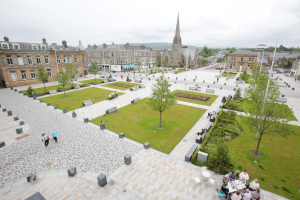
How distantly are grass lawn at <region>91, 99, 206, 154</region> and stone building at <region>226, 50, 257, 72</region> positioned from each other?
53929 mm

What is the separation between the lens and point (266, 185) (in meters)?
9.70

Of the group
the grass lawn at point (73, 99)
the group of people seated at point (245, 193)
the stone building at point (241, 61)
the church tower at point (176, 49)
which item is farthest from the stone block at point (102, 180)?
the church tower at point (176, 49)

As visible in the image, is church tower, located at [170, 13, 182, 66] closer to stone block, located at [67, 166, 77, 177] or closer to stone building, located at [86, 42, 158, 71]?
stone building, located at [86, 42, 158, 71]

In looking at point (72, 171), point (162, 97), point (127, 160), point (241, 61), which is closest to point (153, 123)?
point (162, 97)

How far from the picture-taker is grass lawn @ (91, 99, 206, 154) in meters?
14.8

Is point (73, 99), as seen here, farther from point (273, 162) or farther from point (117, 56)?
point (117, 56)

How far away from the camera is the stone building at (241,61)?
2415 inches

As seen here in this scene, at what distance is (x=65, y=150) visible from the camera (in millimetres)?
13102

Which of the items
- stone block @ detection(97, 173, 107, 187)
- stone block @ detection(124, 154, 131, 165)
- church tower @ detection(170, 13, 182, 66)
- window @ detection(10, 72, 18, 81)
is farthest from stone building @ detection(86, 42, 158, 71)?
stone block @ detection(97, 173, 107, 187)

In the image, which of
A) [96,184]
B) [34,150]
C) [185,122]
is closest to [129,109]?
[185,122]

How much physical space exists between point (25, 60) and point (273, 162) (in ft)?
163

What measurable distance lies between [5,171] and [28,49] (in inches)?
1470

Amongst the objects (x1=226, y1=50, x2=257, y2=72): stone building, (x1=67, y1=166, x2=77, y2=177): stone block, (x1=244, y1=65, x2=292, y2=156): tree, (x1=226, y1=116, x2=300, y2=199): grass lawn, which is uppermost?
(x1=226, y1=50, x2=257, y2=72): stone building

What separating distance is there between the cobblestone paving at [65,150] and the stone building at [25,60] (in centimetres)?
2573
